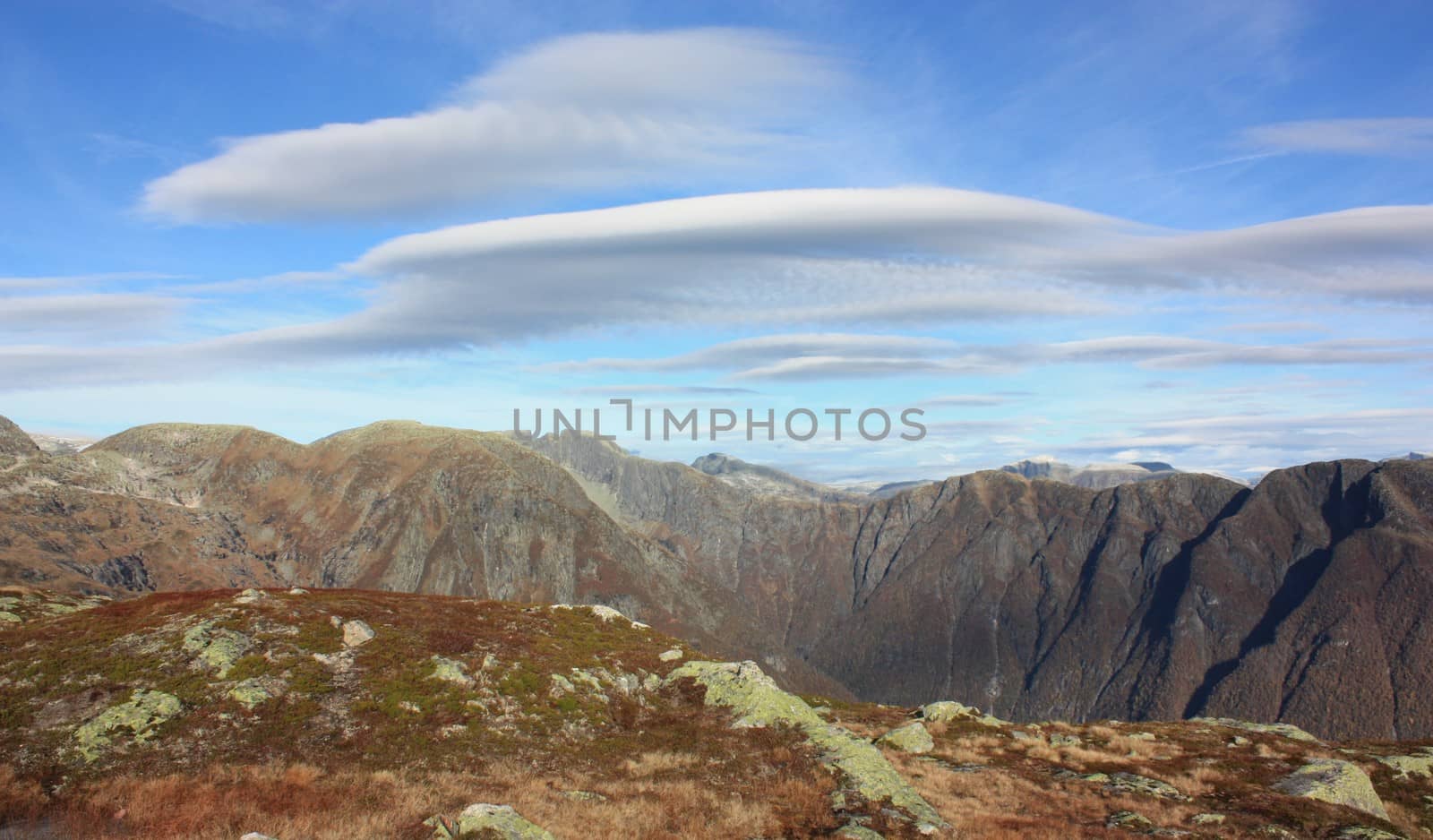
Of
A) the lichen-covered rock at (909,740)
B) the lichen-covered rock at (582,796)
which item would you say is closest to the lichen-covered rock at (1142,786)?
the lichen-covered rock at (909,740)

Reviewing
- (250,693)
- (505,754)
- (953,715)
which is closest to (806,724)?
(505,754)

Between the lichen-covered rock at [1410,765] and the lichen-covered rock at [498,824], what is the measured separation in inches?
1886

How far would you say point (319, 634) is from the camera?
42.5 metres

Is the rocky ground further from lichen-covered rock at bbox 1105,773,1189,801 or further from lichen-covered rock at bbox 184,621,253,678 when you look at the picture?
lichen-covered rock at bbox 1105,773,1189,801

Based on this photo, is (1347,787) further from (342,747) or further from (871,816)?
(342,747)

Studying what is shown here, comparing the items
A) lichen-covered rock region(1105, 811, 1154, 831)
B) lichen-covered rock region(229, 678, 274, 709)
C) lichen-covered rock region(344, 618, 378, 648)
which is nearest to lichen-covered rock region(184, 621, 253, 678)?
lichen-covered rock region(229, 678, 274, 709)

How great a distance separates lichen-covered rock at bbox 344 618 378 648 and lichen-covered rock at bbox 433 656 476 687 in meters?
4.49

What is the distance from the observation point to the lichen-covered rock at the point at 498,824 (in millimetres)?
22109

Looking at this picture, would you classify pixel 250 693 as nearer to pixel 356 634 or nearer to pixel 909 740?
pixel 356 634

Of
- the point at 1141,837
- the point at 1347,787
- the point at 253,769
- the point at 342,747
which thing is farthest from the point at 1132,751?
the point at 253,769

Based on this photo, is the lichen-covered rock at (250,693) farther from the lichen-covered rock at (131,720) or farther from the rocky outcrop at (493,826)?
the rocky outcrop at (493,826)

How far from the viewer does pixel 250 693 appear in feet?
114

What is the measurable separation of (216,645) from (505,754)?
16.4 meters

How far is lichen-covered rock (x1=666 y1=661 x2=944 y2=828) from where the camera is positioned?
30.3 m
